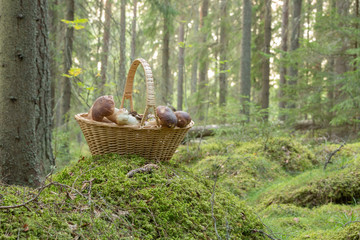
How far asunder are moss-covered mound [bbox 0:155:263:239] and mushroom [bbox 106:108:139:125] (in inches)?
12.3

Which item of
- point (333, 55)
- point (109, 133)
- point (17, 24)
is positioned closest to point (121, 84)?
point (17, 24)

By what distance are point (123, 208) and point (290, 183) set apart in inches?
127

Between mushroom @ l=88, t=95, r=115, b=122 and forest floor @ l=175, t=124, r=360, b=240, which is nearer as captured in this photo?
mushroom @ l=88, t=95, r=115, b=122

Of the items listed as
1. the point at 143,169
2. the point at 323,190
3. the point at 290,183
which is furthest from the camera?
the point at 290,183

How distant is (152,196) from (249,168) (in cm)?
365

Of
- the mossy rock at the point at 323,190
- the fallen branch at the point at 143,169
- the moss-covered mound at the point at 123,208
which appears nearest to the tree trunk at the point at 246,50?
the mossy rock at the point at 323,190

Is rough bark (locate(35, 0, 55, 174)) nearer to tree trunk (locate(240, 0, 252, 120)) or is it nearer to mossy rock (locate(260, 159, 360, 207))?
mossy rock (locate(260, 159, 360, 207))

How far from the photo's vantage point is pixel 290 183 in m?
4.46

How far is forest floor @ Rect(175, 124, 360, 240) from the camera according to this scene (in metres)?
3.00

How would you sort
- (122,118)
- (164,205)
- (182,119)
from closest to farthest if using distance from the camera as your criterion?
(164,205)
(122,118)
(182,119)

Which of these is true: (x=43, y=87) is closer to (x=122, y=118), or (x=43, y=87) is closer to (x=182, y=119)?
(x=122, y=118)

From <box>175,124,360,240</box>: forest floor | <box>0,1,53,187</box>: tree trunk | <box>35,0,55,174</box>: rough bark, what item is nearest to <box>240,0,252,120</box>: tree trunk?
<box>175,124,360,240</box>: forest floor

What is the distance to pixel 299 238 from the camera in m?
2.63

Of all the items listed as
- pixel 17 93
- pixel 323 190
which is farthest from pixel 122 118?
pixel 323 190
